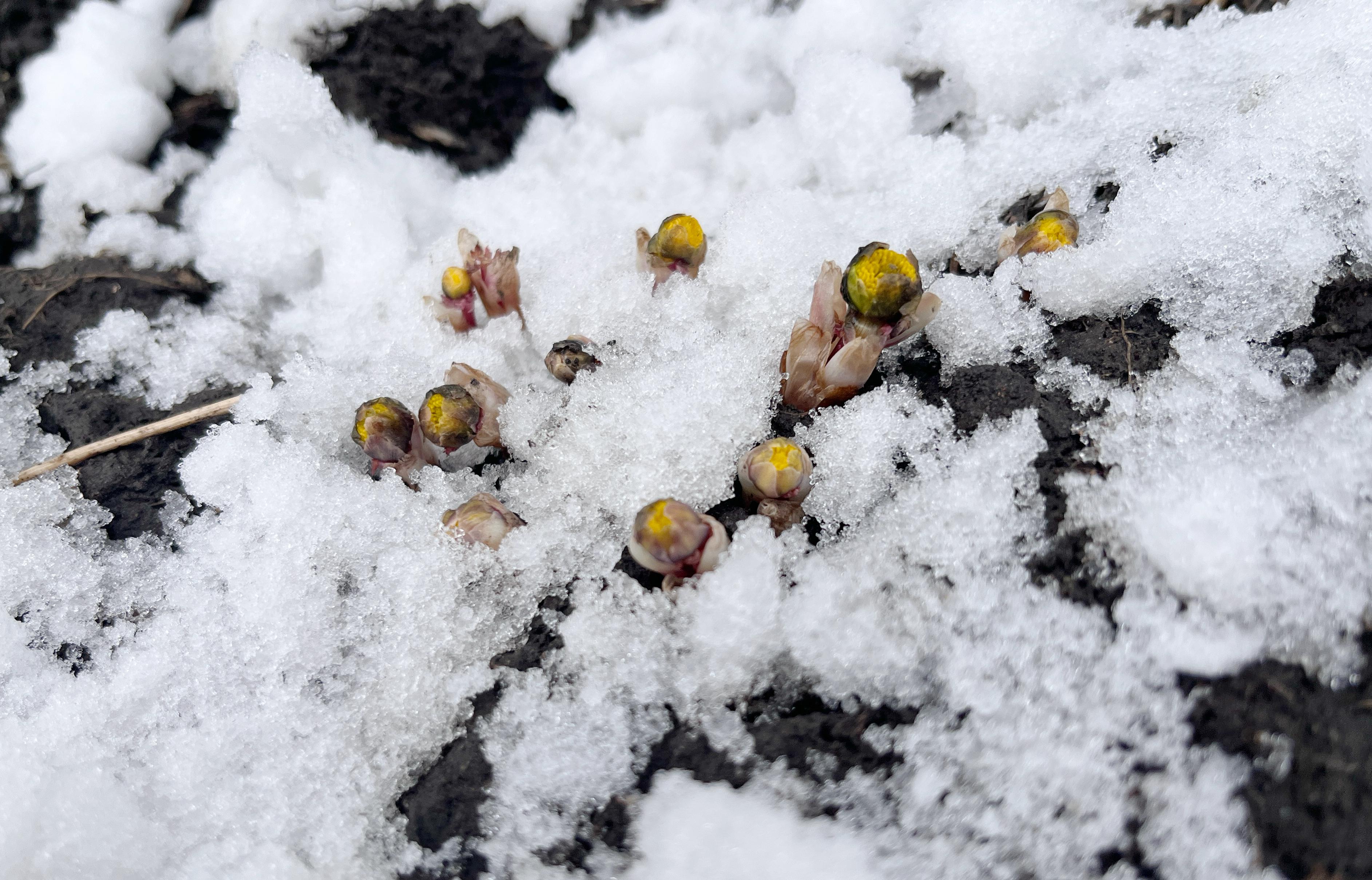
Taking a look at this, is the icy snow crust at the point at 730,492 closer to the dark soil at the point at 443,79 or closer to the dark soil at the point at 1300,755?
the dark soil at the point at 1300,755

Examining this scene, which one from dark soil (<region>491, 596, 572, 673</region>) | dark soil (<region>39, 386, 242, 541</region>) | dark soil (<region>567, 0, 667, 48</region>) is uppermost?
dark soil (<region>567, 0, 667, 48</region>)

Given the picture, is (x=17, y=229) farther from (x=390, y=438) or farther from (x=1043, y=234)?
(x=1043, y=234)

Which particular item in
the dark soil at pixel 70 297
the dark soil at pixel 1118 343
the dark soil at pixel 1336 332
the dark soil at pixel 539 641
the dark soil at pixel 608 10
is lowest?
the dark soil at pixel 70 297

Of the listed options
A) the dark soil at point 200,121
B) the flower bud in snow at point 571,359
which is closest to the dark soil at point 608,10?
the dark soil at point 200,121

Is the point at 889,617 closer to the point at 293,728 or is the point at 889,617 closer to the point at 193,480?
the point at 293,728

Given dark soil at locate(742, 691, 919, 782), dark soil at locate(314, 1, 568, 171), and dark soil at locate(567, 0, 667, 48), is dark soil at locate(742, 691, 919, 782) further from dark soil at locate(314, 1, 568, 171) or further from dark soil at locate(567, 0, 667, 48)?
dark soil at locate(567, 0, 667, 48)

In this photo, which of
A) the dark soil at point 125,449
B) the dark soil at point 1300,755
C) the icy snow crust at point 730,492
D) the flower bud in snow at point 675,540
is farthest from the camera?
the dark soil at point 125,449

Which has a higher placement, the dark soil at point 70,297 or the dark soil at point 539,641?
the dark soil at point 539,641

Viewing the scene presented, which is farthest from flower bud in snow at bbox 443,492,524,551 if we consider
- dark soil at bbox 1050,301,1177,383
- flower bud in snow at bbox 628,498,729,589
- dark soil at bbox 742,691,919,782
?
dark soil at bbox 1050,301,1177,383

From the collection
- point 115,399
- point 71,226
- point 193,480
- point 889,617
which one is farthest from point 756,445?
point 71,226
